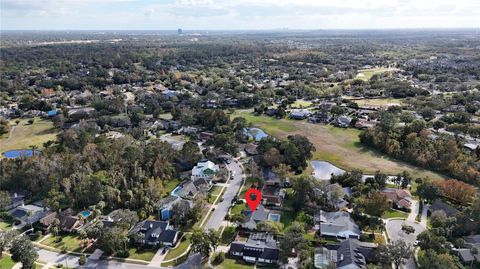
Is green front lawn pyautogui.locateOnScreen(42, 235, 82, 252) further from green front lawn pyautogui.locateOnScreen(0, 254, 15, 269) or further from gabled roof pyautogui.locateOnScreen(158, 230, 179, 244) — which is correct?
gabled roof pyautogui.locateOnScreen(158, 230, 179, 244)

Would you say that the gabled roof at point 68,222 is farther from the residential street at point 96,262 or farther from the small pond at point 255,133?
the small pond at point 255,133

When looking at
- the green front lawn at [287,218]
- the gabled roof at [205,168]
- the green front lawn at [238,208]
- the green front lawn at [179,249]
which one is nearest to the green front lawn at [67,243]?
the green front lawn at [179,249]

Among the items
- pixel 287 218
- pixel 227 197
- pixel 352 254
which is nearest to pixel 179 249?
pixel 227 197

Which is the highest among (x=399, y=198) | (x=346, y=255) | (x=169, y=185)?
(x=346, y=255)

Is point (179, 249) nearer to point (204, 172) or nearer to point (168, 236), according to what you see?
point (168, 236)

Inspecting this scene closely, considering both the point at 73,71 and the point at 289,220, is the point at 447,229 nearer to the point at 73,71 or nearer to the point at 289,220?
the point at 289,220

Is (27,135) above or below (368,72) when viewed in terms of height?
below
